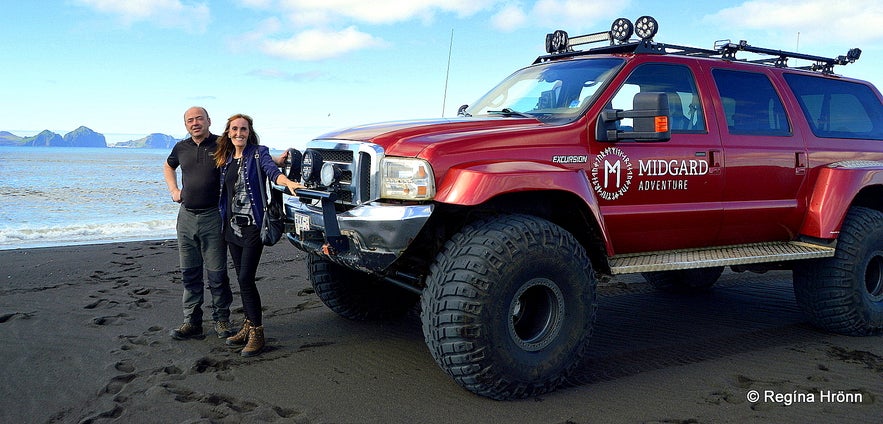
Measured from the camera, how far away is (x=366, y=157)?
13.3 feet

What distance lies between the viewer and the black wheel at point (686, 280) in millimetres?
7031

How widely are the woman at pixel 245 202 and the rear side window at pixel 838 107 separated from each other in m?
4.09

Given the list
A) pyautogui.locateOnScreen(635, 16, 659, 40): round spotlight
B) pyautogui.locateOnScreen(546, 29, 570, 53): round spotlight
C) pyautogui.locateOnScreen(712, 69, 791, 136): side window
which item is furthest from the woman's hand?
pyautogui.locateOnScreen(712, 69, 791, 136): side window

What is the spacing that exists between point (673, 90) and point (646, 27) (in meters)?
0.50

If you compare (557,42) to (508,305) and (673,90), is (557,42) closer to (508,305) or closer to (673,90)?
(673,90)

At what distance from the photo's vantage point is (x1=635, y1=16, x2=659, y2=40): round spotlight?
494 centimetres

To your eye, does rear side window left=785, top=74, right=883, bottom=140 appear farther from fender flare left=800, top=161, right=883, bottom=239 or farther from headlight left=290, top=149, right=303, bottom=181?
headlight left=290, top=149, right=303, bottom=181

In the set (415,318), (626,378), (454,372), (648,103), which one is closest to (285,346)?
(415,318)

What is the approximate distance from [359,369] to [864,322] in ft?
13.0

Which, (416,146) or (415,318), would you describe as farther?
(415,318)

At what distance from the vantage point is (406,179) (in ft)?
12.6

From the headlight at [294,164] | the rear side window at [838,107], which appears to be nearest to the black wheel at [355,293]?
the headlight at [294,164]

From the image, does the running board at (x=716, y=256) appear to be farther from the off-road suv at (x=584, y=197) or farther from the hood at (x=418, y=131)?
the hood at (x=418, y=131)

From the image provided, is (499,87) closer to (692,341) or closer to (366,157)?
(366,157)
